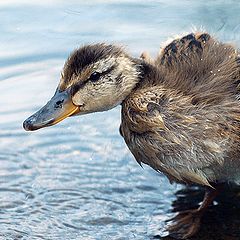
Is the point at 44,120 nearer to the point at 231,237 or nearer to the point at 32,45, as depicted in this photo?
the point at 231,237

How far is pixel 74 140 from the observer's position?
6477mm

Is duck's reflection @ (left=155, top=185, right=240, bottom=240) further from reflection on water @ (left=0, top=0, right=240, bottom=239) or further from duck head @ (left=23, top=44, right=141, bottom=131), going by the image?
duck head @ (left=23, top=44, right=141, bottom=131)

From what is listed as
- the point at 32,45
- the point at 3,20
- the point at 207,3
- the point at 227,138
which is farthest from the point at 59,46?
the point at 227,138

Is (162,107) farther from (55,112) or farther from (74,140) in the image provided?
(74,140)

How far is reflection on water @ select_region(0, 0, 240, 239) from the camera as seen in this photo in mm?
5520

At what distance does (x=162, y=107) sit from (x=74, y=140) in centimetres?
151

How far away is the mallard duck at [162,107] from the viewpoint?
5078 mm

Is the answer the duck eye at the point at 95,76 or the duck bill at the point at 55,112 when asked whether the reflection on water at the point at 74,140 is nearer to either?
the duck bill at the point at 55,112

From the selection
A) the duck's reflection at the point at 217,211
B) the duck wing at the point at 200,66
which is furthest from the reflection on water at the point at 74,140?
the duck wing at the point at 200,66

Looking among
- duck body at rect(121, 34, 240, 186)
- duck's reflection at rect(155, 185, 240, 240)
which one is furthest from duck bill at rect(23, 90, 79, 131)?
duck's reflection at rect(155, 185, 240, 240)

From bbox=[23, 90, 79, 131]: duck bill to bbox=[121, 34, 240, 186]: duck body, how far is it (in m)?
0.31

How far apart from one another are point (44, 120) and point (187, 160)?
82cm

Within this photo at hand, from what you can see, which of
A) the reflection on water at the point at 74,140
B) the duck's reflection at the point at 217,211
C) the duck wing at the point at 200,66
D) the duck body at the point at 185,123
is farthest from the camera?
the reflection on water at the point at 74,140

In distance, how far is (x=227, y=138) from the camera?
512 cm
